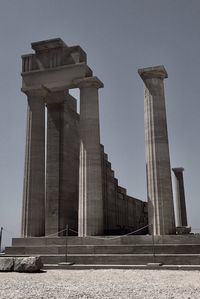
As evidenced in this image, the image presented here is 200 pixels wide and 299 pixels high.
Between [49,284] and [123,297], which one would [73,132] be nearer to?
[49,284]

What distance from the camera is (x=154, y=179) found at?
1138 inches

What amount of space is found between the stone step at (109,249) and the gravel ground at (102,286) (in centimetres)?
518

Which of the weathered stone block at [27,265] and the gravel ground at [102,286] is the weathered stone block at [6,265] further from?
the gravel ground at [102,286]

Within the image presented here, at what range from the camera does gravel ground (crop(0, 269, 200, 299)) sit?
12.2 meters

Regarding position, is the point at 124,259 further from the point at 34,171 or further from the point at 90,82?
the point at 90,82

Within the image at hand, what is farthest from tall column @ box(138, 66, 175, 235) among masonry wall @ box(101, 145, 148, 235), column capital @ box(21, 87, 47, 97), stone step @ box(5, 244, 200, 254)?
column capital @ box(21, 87, 47, 97)

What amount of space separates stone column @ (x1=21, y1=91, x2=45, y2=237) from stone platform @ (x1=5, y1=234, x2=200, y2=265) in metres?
2.49

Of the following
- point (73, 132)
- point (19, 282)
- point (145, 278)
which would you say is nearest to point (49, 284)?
point (19, 282)

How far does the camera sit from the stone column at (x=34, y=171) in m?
32.0

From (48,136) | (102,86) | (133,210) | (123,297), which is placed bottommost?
(123,297)

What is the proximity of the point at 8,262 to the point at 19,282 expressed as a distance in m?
4.43

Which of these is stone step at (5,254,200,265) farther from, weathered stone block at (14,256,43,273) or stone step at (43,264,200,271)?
weathered stone block at (14,256,43,273)

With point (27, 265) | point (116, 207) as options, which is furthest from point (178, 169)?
point (27, 265)

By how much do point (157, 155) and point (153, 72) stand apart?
7182mm
